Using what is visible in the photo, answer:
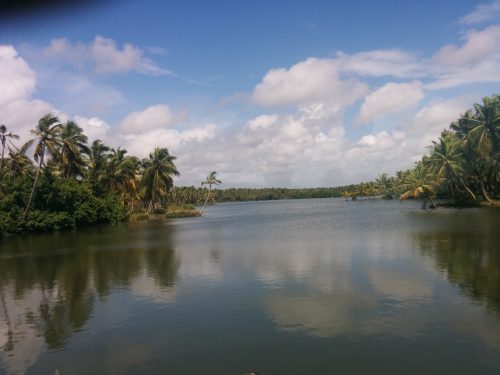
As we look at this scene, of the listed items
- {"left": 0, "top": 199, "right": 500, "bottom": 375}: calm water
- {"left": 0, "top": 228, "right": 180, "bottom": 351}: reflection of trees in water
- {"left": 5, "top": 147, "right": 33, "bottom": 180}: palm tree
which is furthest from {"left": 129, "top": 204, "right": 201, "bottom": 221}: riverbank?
{"left": 0, "top": 199, "right": 500, "bottom": 375}: calm water

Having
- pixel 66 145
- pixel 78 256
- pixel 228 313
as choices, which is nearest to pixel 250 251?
pixel 78 256

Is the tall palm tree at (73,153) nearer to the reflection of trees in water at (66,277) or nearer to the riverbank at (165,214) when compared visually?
the riverbank at (165,214)

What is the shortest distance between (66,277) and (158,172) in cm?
5673

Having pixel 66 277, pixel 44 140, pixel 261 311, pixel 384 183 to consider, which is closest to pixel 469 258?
pixel 261 311

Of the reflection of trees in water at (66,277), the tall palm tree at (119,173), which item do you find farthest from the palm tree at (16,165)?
the reflection of trees in water at (66,277)

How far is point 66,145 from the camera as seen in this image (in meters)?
60.0

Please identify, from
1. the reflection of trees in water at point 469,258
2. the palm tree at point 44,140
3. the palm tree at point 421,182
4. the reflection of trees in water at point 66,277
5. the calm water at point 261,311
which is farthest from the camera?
the palm tree at point 421,182

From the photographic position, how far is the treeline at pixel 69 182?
176ft

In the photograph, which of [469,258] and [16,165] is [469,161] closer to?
[469,258]

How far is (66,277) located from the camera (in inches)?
983

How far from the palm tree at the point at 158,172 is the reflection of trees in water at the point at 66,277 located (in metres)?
36.9

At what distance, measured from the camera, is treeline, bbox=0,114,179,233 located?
53594 millimetres

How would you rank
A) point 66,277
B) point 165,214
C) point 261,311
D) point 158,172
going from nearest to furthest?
1. point 261,311
2. point 66,277
3. point 158,172
4. point 165,214

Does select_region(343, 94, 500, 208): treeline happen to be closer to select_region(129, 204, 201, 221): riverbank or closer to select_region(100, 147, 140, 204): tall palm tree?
select_region(129, 204, 201, 221): riverbank
